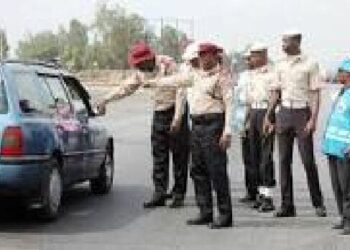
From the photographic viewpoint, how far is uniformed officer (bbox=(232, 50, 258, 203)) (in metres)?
11.9

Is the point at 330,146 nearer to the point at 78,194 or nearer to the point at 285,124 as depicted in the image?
the point at 285,124

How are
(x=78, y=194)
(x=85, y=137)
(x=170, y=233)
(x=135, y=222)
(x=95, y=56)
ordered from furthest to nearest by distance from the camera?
(x=95, y=56) < (x=78, y=194) < (x=85, y=137) < (x=135, y=222) < (x=170, y=233)

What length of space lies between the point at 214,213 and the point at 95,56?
11634cm

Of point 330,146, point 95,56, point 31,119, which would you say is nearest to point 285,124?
point 330,146

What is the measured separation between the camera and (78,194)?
42.9ft

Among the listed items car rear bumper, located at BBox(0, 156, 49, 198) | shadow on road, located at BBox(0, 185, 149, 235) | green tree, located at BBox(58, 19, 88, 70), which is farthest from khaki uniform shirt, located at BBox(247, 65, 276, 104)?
green tree, located at BBox(58, 19, 88, 70)

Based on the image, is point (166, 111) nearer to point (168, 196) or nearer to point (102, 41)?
point (168, 196)

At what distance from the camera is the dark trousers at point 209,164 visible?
33.6 ft

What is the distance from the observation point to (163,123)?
1188 cm

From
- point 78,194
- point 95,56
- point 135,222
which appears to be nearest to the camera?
point 135,222

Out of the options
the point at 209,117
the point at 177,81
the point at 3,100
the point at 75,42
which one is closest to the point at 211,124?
the point at 209,117

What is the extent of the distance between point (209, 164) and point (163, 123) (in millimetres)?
1707

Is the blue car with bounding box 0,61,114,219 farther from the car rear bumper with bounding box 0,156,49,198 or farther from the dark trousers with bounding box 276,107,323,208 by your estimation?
the dark trousers with bounding box 276,107,323,208

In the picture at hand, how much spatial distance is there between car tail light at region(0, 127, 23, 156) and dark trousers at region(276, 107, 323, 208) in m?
2.84
